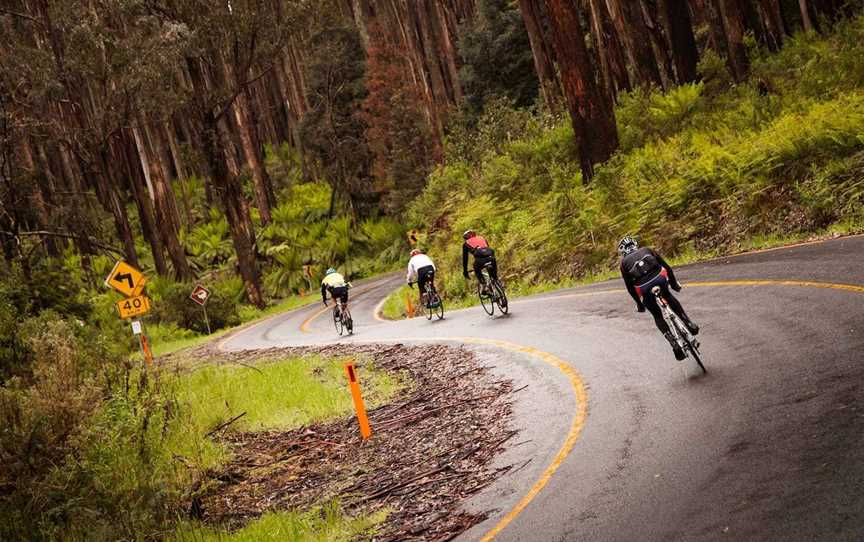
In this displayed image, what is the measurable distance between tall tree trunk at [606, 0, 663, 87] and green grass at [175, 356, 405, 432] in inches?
627

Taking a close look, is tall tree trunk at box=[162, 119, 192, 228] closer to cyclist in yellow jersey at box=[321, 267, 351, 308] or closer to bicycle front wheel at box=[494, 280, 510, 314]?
cyclist in yellow jersey at box=[321, 267, 351, 308]

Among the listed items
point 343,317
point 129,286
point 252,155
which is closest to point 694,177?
point 343,317

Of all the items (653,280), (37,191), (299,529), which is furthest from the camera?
(37,191)

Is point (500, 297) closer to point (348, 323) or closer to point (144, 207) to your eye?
point (348, 323)

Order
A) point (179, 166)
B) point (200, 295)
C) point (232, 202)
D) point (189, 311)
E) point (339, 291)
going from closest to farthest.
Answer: point (339, 291) → point (200, 295) → point (232, 202) → point (189, 311) → point (179, 166)

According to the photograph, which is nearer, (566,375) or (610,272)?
(566,375)

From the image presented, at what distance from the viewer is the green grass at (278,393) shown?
13320 mm

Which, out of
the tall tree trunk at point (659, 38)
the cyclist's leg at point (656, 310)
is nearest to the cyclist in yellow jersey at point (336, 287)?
the tall tree trunk at point (659, 38)

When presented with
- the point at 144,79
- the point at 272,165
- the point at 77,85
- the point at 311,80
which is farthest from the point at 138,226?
the point at 144,79

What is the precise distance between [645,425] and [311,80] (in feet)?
154

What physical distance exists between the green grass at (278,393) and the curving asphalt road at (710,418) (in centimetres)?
237

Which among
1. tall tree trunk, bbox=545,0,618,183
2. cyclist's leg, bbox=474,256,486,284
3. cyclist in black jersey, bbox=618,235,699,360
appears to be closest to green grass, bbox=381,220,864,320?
cyclist's leg, bbox=474,256,486,284

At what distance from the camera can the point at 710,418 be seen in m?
7.63

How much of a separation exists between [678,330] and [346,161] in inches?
1670
